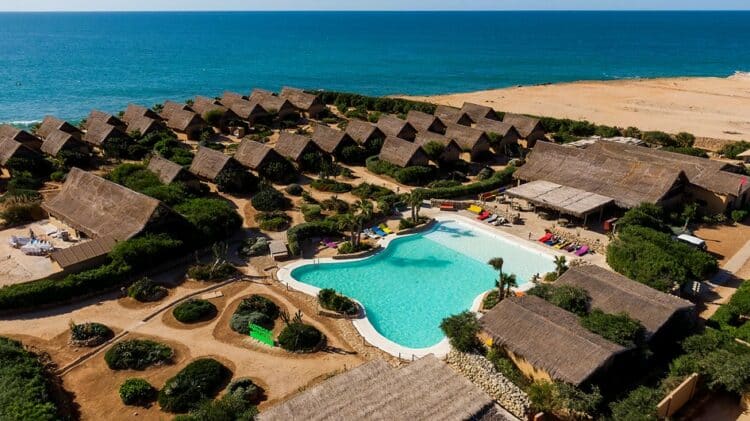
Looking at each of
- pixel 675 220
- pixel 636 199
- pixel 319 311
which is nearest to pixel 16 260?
pixel 319 311

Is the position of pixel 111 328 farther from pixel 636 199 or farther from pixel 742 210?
pixel 742 210

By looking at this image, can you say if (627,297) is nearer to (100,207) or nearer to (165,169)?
(100,207)

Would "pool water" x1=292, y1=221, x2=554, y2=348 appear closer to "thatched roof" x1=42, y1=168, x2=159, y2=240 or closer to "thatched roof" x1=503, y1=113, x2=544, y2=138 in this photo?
"thatched roof" x1=42, y1=168, x2=159, y2=240

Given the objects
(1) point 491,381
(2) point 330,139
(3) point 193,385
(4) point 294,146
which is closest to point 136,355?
(3) point 193,385

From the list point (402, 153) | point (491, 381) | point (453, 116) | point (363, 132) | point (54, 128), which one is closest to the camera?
point (491, 381)

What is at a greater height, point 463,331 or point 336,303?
point 463,331

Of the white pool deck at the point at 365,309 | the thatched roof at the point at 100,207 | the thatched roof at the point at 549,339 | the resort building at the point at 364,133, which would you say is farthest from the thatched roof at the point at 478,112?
the thatched roof at the point at 549,339
